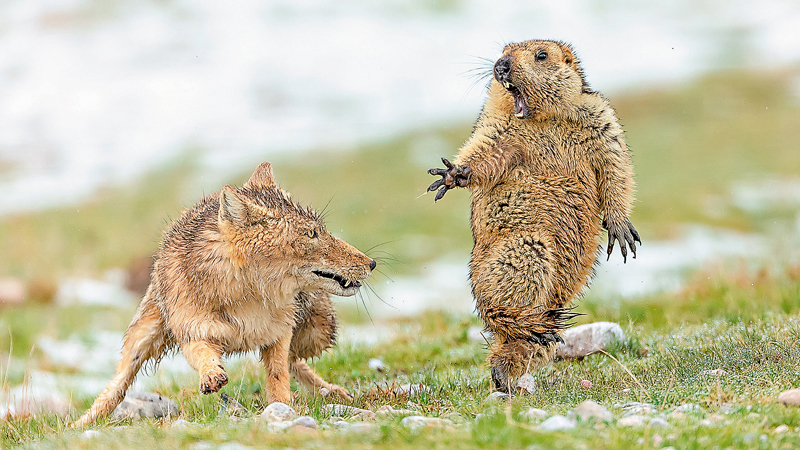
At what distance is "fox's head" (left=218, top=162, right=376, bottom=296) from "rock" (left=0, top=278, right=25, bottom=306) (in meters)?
13.4

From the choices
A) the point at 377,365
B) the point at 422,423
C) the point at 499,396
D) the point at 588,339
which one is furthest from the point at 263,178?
the point at 588,339

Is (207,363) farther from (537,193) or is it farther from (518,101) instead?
(518,101)

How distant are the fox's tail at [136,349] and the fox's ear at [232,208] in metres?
1.28

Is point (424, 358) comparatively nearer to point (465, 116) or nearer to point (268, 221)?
point (268, 221)

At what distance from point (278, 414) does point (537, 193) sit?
2.57 metres

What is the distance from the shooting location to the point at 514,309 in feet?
19.2

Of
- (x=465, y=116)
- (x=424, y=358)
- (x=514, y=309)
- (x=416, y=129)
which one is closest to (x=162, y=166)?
(x=416, y=129)

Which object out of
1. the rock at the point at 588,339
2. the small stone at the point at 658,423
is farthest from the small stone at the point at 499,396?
the rock at the point at 588,339

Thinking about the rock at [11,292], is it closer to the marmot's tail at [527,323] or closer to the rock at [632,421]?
the marmot's tail at [527,323]

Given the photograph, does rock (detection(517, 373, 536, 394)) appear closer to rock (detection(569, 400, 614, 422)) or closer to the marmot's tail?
the marmot's tail

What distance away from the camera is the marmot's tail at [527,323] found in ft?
18.9

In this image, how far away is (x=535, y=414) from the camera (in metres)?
4.85

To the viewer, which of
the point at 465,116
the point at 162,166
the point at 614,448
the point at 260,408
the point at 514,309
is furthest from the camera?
the point at 465,116

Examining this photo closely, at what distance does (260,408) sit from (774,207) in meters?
23.1
